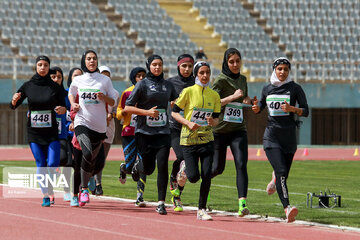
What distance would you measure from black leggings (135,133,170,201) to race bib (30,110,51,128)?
1.46 m

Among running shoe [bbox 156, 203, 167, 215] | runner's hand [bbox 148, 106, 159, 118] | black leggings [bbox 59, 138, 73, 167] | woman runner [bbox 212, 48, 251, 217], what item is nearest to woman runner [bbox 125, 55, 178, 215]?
runner's hand [bbox 148, 106, 159, 118]

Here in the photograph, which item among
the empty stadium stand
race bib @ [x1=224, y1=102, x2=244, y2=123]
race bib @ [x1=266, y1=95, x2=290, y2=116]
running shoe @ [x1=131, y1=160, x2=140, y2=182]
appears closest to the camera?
race bib @ [x1=266, y1=95, x2=290, y2=116]

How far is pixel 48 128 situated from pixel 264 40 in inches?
1196

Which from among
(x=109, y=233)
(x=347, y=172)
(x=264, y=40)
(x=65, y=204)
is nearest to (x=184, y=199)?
(x=65, y=204)

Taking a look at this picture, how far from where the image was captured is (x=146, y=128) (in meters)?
11.3

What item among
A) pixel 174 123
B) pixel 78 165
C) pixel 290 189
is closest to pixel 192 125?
pixel 174 123

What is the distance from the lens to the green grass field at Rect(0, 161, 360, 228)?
11102 millimetres

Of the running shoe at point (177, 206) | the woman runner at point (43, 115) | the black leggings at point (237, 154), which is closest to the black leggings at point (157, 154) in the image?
the running shoe at point (177, 206)

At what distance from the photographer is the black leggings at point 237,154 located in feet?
35.1

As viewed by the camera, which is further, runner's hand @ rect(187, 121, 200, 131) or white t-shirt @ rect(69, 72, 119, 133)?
white t-shirt @ rect(69, 72, 119, 133)

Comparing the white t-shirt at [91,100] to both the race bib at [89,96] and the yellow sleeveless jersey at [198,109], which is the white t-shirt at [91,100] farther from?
the yellow sleeveless jersey at [198,109]

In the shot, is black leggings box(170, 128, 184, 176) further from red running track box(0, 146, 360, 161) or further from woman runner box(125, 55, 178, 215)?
red running track box(0, 146, 360, 161)

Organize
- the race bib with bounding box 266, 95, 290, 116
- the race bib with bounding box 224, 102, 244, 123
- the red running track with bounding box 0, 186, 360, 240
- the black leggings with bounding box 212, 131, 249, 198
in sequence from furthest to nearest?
the race bib with bounding box 224, 102, 244, 123 < the black leggings with bounding box 212, 131, 249, 198 < the race bib with bounding box 266, 95, 290, 116 < the red running track with bounding box 0, 186, 360, 240

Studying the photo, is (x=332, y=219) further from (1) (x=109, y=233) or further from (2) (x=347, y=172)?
(2) (x=347, y=172)
